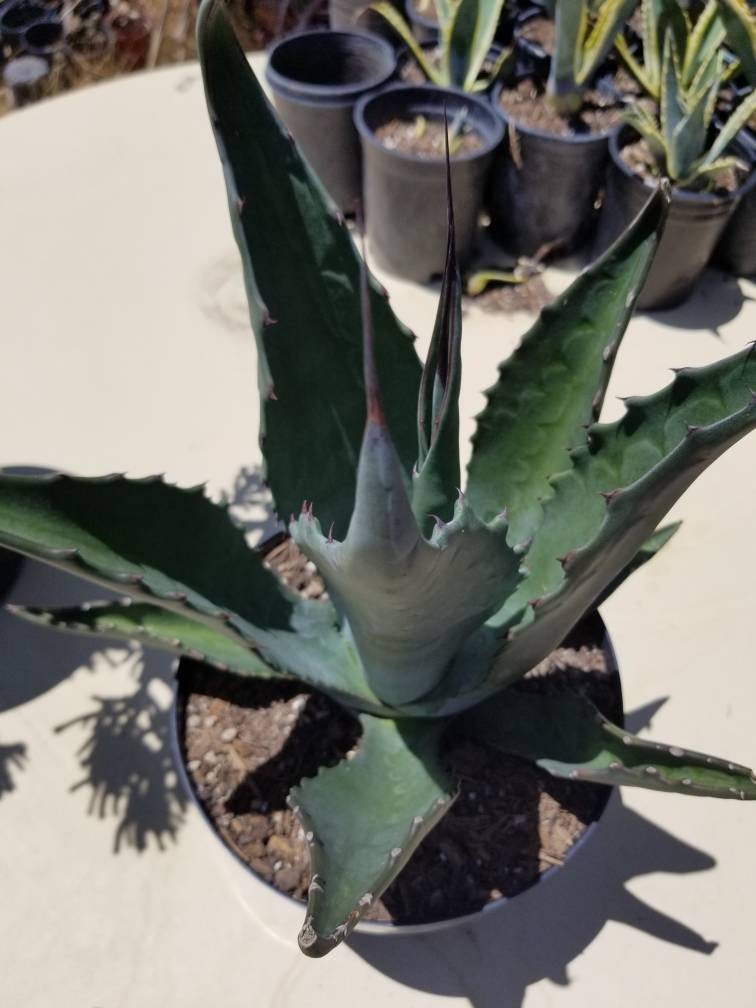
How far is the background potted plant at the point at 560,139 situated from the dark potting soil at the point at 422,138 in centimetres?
7

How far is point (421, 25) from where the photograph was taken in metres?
1.96

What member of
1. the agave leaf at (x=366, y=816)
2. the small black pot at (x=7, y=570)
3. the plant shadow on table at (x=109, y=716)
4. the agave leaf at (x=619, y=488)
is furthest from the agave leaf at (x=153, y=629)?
the small black pot at (x=7, y=570)

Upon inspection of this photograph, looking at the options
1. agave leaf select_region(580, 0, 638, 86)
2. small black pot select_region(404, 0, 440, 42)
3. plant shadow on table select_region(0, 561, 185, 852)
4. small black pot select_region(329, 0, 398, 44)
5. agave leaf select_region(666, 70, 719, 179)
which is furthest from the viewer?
small black pot select_region(329, 0, 398, 44)

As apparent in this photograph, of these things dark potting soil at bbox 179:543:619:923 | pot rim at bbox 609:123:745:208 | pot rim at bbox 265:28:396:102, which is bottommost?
dark potting soil at bbox 179:543:619:923

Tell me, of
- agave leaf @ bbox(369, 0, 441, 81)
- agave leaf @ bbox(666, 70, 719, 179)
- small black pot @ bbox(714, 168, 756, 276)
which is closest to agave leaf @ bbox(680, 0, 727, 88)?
agave leaf @ bbox(666, 70, 719, 179)

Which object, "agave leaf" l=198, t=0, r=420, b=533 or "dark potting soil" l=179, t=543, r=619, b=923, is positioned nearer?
"agave leaf" l=198, t=0, r=420, b=533

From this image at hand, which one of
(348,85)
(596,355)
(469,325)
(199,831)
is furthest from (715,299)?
(199,831)

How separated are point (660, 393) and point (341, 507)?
319mm

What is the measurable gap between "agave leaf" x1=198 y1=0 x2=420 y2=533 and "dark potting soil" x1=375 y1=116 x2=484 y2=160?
104cm

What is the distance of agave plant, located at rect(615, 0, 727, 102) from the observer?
1.61 m

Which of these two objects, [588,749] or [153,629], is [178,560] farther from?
[588,749]

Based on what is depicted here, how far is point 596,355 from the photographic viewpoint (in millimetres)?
739

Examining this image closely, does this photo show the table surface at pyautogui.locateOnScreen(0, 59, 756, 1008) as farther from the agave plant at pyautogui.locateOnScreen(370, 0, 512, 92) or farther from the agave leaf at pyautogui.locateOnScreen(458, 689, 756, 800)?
the agave plant at pyautogui.locateOnScreen(370, 0, 512, 92)

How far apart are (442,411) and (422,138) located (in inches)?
50.5
